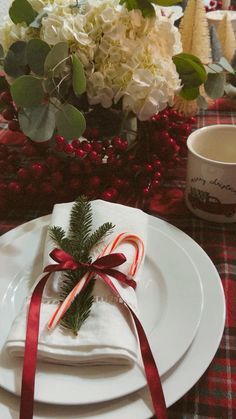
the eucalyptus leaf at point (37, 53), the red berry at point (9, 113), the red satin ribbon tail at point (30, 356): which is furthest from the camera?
the red berry at point (9, 113)

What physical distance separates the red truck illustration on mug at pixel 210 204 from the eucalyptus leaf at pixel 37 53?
0.30 meters

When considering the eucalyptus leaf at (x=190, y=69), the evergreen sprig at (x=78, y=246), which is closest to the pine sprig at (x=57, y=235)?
the evergreen sprig at (x=78, y=246)

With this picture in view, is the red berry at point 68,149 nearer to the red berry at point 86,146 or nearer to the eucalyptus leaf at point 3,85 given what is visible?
the red berry at point 86,146

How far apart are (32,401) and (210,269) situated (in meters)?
0.27

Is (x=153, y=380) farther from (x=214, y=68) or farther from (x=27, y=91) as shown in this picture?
(x=214, y=68)

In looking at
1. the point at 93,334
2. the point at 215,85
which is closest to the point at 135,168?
the point at 215,85

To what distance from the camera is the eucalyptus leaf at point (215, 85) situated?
0.77m

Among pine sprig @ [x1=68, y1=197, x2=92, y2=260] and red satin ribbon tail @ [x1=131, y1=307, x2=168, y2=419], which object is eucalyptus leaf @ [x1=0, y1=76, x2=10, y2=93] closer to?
pine sprig @ [x1=68, y1=197, x2=92, y2=260]

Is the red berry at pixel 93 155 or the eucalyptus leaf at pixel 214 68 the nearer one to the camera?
the red berry at pixel 93 155

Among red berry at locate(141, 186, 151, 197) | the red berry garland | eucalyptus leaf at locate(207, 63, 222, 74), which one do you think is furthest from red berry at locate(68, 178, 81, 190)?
eucalyptus leaf at locate(207, 63, 222, 74)

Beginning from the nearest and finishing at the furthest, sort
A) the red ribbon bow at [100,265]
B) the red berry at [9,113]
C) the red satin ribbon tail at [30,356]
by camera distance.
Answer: the red satin ribbon tail at [30,356], the red ribbon bow at [100,265], the red berry at [9,113]

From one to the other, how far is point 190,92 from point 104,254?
0.36 meters

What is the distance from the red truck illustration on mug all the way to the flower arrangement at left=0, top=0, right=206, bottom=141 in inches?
5.8

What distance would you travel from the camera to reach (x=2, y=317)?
48 cm
